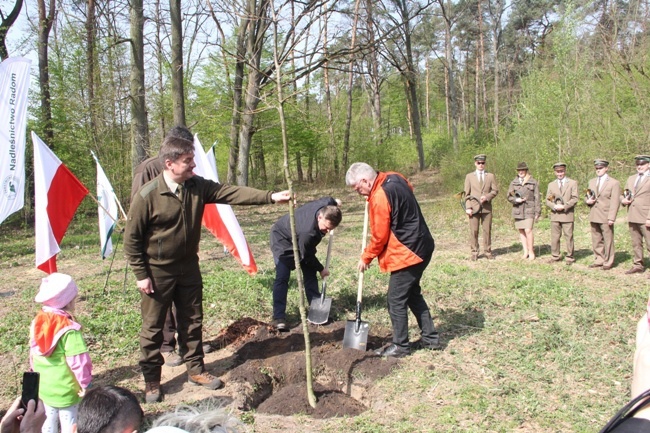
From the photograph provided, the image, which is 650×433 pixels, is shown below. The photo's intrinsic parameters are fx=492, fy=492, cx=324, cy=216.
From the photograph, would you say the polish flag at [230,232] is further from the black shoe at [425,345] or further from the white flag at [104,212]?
the black shoe at [425,345]

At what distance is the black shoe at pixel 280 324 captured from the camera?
5.85m

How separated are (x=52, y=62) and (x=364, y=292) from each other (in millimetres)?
13932

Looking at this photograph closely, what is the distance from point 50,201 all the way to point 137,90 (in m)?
6.59

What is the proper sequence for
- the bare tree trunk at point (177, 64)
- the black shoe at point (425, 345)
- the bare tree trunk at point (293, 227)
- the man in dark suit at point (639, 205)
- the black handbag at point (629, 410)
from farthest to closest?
the bare tree trunk at point (177, 64)
the man in dark suit at point (639, 205)
the black shoe at point (425, 345)
the bare tree trunk at point (293, 227)
the black handbag at point (629, 410)

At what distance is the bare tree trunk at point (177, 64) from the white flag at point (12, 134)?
6293mm

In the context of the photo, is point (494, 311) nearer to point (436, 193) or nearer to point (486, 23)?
point (436, 193)

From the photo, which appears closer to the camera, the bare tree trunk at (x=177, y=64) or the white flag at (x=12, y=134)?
the white flag at (x=12, y=134)

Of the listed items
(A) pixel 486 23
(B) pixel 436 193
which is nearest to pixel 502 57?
(A) pixel 486 23

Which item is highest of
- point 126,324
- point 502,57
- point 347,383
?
point 502,57

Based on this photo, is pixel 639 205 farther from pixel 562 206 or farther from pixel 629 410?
pixel 629 410

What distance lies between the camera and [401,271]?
15.9ft

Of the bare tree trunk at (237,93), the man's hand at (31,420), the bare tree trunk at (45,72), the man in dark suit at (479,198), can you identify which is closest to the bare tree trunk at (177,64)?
the bare tree trunk at (237,93)

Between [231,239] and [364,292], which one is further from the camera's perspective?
[364,292]

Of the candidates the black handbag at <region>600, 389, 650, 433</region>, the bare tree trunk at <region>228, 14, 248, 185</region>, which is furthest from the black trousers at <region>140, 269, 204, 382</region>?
the bare tree trunk at <region>228, 14, 248, 185</region>
